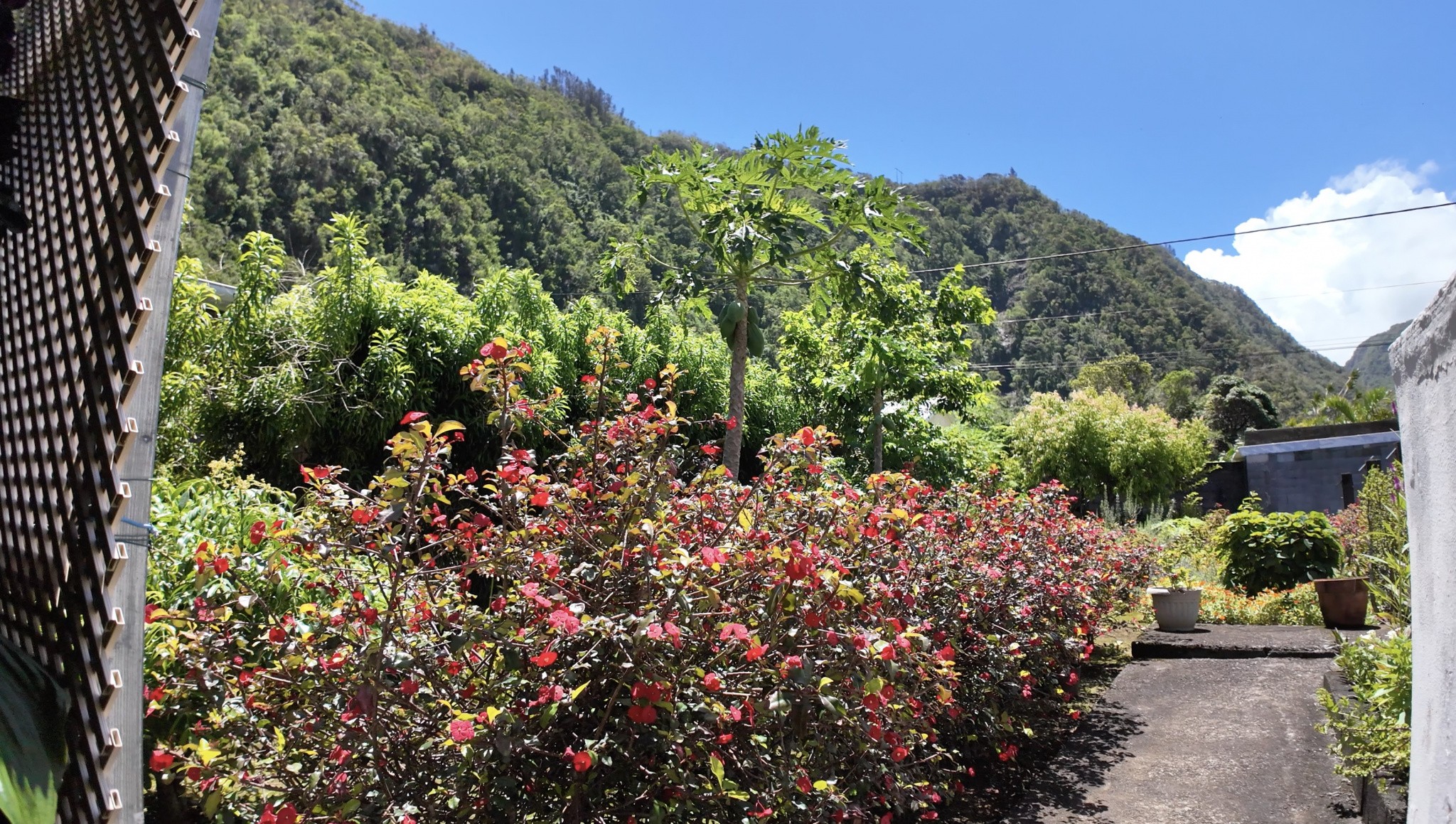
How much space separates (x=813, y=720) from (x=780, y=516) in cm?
58

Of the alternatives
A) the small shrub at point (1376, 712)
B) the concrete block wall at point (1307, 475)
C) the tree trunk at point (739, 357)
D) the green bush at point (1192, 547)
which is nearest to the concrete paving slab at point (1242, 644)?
the green bush at point (1192, 547)

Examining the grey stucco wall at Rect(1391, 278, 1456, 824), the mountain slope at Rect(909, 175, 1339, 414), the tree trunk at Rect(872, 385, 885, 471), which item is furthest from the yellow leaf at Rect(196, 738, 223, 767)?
the mountain slope at Rect(909, 175, 1339, 414)

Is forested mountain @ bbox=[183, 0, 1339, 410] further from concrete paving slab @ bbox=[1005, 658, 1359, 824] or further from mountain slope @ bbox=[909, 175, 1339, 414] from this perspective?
concrete paving slab @ bbox=[1005, 658, 1359, 824]

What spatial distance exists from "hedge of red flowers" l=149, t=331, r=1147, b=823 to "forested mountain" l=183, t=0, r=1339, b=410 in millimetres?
13285

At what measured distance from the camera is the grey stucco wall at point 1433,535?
1.76 meters

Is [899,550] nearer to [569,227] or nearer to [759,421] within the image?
[759,421]

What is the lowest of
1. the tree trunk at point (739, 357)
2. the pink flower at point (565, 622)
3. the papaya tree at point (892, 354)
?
the pink flower at point (565, 622)

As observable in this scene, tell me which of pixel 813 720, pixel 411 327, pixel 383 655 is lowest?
pixel 813 720

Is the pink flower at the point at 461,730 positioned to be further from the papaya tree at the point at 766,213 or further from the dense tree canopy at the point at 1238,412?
the dense tree canopy at the point at 1238,412

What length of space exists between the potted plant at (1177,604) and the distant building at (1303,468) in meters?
12.8

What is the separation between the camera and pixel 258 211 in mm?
26891

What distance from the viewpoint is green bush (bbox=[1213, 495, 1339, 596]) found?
963cm

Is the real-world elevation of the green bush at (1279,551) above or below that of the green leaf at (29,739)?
below

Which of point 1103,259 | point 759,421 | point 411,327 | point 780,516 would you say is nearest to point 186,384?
point 411,327
